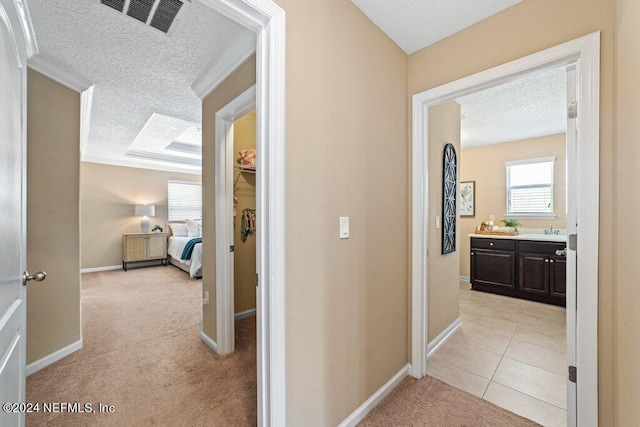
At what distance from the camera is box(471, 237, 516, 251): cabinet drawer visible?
154 inches

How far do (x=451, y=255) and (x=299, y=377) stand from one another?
7.09 ft

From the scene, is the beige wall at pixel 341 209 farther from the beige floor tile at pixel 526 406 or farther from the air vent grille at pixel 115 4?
the air vent grille at pixel 115 4

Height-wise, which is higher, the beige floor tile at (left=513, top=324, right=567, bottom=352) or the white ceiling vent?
A: the white ceiling vent

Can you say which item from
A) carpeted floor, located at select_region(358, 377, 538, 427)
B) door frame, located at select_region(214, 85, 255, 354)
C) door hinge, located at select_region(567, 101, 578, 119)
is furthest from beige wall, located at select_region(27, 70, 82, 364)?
door hinge, located at select_region(567, 101, 578, 119)

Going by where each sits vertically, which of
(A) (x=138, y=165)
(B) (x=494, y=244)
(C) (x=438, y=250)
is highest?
(A) (x=138, y=165)

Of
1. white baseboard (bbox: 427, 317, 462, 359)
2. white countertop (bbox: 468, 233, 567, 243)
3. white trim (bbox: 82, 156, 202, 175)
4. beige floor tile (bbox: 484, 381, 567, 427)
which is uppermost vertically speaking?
white trim (bbox: 82, 156, 202, 175)

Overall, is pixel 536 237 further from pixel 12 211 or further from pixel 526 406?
pixel 12 211

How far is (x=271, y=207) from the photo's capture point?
1.15 meters

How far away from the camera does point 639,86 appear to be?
0.92 metres

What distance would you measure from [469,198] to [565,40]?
12.9ft

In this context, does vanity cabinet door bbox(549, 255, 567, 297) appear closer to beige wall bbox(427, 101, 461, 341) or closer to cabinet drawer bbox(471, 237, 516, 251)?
cabinet drawer bbox(471, 237, 516, 251)

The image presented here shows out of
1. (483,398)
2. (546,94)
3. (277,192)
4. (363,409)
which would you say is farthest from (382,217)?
(546,94)

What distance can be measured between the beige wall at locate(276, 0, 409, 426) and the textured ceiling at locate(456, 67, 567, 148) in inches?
56.8

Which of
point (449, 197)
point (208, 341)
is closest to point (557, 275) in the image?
point (449, 197)
